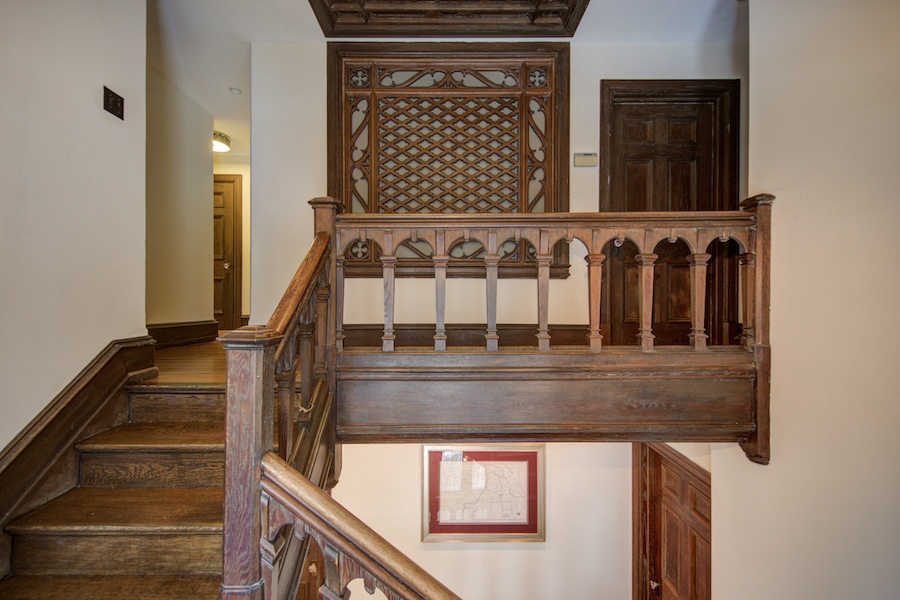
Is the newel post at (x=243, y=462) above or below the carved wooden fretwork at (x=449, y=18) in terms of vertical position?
below

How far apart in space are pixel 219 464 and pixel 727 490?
237 cm

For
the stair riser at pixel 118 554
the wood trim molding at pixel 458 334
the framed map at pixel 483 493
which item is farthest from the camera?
the framed map at pixel 483 493

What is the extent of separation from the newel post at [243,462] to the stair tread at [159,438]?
659 millimetres

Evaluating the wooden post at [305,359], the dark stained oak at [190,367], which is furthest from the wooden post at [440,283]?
the dark stained oak at [190,367]

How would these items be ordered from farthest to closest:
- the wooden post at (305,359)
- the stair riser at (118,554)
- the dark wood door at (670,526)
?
the dark wood door at (670,526) < the wooden post at (305,359) < the stair riser at (118,554)

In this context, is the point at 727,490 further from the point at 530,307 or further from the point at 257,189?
the point at 257,189

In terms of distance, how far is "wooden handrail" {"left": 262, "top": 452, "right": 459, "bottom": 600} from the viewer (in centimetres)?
103

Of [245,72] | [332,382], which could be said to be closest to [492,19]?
[245,72]

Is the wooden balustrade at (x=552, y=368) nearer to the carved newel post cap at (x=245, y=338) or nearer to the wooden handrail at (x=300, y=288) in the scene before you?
the wooden handrail at (x=300, y=288)

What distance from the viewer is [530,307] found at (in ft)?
9.84

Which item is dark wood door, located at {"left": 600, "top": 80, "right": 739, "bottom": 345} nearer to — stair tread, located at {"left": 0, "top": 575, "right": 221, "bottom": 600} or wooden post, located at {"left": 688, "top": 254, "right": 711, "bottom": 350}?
wooden post, located at {"left": 688, "top": 254, "right": 711, "bottom": 350}

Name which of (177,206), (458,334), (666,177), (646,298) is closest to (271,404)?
(646,298)

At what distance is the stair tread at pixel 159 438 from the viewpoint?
1.65 metres

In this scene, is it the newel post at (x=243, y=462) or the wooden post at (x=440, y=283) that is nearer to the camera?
the newel post at (x=243, y=462)
